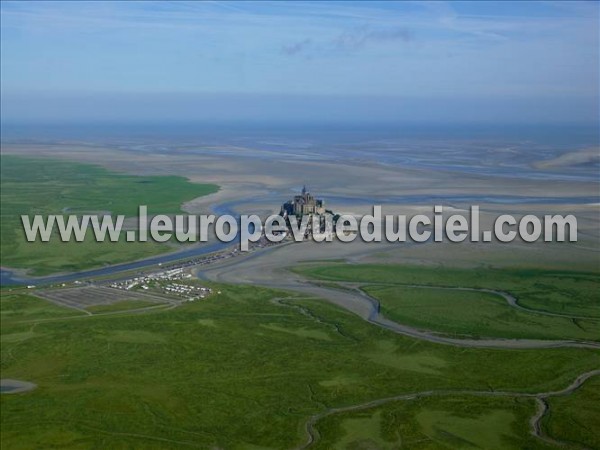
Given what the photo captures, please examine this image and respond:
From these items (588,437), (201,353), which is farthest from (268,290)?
(588,437)

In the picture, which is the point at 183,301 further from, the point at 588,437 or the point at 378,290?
the point at 588,437

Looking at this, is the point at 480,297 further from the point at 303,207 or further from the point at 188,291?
the point at 303,207

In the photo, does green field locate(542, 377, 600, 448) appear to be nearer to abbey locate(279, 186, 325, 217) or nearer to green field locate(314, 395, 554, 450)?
green field locate(314, 395, 554, 450)

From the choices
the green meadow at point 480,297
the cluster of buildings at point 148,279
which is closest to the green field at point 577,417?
the green meadow at point 480,297

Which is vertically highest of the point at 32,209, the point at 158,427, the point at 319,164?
the point at 319,164

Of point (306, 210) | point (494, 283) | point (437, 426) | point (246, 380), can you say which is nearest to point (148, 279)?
point (246, 380)

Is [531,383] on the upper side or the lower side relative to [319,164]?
lower

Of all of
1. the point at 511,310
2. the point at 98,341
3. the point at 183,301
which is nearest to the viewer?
the point at 98,341
